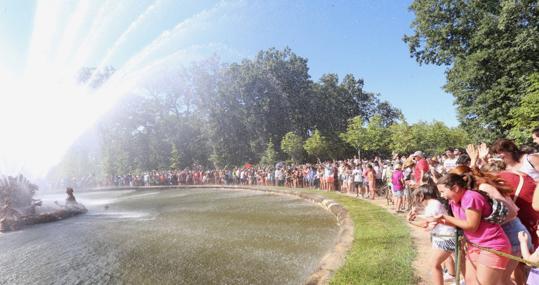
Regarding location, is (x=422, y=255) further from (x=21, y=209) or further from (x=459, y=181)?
(x=21, y=209)

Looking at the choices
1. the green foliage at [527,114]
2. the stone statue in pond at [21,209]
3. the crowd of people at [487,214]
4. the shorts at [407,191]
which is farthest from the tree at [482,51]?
the stone statue in pond at [21,209]

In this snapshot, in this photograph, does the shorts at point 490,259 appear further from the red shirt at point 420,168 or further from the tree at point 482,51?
the tree at point 482,51

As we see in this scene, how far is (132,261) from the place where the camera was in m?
9.07

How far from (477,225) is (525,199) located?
1.08m

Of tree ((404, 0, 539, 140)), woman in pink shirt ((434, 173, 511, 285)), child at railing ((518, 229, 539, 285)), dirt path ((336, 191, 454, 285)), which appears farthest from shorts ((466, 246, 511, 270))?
tree ((404, 0, 539, 140))

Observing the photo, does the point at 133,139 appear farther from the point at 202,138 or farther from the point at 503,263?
the point at 503,263

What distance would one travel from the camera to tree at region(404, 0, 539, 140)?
22984 millimetres

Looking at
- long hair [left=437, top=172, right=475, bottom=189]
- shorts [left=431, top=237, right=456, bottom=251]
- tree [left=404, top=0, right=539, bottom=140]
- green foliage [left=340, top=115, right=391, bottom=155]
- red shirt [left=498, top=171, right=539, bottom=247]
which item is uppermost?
tree [left=404, top=0, right=539, bottom=140]

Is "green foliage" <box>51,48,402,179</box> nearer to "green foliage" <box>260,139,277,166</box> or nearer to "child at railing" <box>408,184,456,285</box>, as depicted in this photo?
"green foliage" <box>260,139,277,166</box>

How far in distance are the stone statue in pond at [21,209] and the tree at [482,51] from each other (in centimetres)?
2794

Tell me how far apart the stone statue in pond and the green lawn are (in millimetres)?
15593

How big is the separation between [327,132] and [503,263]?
168 ft

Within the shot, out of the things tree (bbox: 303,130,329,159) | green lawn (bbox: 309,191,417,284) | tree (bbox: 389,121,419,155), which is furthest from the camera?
tree (bbox: 303,130,329,159)

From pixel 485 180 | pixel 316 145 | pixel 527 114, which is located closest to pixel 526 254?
pixel 485 180
